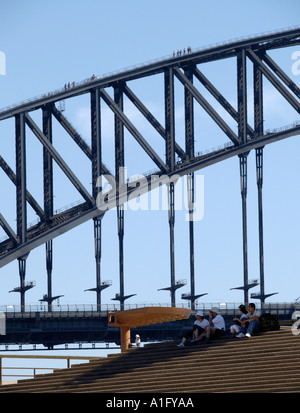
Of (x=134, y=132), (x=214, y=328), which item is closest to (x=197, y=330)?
(x=214, y=328)

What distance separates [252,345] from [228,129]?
63582 mm

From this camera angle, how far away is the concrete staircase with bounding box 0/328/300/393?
109 ft

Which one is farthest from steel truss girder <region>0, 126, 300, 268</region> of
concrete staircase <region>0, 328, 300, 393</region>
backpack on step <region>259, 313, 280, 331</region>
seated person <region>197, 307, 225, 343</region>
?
backpack on step <region>259, 313, 280, 331</region>

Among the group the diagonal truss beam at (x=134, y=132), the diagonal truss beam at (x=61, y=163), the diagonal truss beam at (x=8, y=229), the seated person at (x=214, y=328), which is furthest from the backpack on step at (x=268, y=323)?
the diagonal truss beam at (x=134, y=132)

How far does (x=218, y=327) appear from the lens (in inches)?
1460

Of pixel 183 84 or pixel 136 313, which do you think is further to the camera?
pixel 183 84

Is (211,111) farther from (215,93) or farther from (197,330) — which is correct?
(197,330)

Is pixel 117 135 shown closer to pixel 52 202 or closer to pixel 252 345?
pixel 52 202

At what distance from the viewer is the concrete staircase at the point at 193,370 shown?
109 feet

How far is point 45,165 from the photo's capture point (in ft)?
323

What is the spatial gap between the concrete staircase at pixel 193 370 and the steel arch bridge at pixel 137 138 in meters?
53.0

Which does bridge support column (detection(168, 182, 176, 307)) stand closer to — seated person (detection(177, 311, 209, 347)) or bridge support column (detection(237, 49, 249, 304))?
bridge support column (detection(237, 49, 249, 304))
